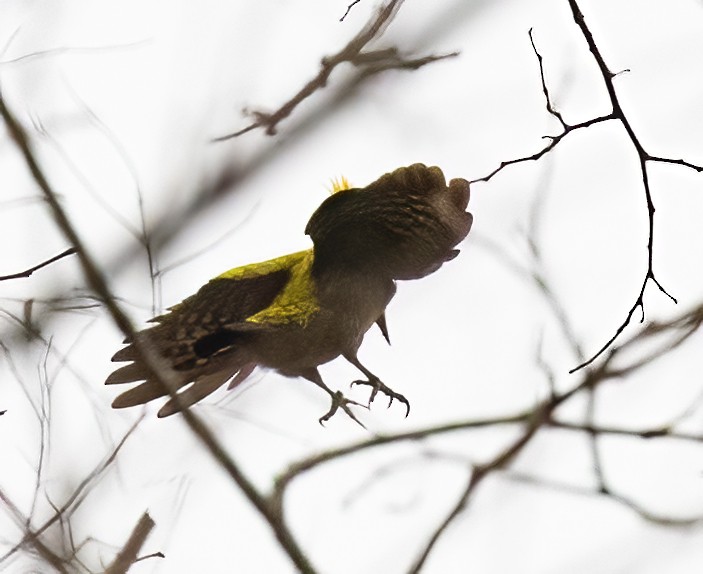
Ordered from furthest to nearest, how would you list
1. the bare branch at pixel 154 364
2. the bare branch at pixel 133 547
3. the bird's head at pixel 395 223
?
the bare branch at pixel 133 547, the bird's head at pixel 395 223, the bare branch at pixel 154 364

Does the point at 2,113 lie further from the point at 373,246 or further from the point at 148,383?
the point at 373,246

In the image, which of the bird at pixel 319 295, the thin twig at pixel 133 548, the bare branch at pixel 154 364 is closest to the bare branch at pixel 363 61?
the bird at pixel 319 295

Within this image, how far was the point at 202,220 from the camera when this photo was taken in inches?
67.5

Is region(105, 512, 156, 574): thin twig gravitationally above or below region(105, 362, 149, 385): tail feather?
below

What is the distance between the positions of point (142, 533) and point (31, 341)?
52 centimetres

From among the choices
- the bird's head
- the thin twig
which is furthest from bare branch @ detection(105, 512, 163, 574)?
the bird's head

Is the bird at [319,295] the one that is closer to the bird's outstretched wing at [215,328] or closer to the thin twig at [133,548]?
the bird's outstretched wing at [215,328]

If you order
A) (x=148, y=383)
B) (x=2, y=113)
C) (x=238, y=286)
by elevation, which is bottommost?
(x=148, y=383)

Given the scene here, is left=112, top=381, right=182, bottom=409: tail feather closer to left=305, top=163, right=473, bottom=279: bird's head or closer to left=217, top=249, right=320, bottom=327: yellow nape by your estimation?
left=217, top=249, right=320, bottom=327: yellow nape

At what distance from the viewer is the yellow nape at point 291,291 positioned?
1807mm

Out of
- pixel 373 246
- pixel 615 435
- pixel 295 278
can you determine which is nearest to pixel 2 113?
pixel 295 278

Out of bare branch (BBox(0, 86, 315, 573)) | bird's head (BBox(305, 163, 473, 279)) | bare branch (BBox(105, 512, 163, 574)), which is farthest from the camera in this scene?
bare branch (BBox(105, 512, 163, 574))

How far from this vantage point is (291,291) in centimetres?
184

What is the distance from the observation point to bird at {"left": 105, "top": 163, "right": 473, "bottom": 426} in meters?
1.78
